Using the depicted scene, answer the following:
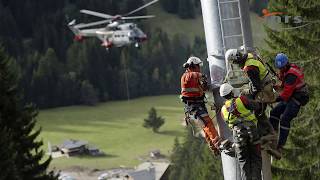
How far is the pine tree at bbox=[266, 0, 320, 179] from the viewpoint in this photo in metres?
Answer: 21.4

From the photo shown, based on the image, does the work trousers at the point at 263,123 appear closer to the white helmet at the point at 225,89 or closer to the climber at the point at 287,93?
the climber at the point at 287,93

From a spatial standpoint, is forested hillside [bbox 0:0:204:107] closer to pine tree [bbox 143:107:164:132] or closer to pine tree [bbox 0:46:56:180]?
pine tree [bbox 143:107:164:132]

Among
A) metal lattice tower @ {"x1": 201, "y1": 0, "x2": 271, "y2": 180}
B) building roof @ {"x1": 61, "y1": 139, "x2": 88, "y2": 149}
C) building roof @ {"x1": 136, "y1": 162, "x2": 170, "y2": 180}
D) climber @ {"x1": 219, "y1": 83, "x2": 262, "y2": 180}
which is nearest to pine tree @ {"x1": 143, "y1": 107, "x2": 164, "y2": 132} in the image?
building roof @ {"x1": 61, "y1": 139, "x2": 88, "y2": 149}

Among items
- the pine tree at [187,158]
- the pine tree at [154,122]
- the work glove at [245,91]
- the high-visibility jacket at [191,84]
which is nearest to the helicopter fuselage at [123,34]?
the pine tree at [187,158]

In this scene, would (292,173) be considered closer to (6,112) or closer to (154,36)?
(6,112)

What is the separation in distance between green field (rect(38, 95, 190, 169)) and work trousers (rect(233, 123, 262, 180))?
334ft

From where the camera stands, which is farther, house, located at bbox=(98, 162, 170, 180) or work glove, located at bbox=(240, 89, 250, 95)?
house, located at bbox=(98, 162, 170, 180)

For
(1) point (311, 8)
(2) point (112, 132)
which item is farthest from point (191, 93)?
(2) point (112, 132)

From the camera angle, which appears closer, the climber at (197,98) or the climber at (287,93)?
the climber at (287,93)

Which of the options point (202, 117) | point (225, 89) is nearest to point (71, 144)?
point (202, 117)

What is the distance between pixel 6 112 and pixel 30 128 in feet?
7.22

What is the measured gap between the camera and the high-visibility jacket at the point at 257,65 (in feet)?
30.8

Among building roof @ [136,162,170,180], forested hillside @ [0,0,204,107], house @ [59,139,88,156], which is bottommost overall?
building roof @ [136,162,170,180]

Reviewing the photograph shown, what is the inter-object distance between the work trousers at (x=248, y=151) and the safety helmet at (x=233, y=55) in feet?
4.37
